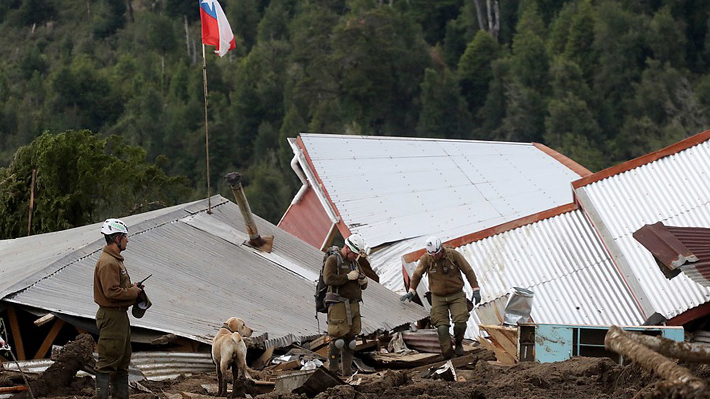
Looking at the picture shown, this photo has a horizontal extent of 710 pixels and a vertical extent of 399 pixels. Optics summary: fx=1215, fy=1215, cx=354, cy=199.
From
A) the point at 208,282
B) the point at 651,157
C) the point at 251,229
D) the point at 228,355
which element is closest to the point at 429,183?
the point at 651,157

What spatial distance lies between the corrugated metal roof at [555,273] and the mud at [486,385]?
18.4ft

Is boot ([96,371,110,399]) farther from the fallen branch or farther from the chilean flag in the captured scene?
the chilean flag

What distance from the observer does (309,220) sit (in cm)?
3066

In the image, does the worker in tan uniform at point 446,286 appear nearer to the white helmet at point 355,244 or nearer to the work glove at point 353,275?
the white helmet at point 355,244

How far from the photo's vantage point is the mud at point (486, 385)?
11.1 m

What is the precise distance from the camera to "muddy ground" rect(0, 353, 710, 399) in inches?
436

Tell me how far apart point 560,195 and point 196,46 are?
237ft

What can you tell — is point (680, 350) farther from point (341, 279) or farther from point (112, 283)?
point (341, 279)

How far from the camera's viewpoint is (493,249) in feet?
67.1

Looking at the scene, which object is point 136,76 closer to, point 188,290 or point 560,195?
point 560,195

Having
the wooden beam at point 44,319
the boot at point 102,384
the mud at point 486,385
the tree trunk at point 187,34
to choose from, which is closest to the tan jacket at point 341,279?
the mud at point 486,385

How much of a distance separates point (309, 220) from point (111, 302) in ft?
65.0

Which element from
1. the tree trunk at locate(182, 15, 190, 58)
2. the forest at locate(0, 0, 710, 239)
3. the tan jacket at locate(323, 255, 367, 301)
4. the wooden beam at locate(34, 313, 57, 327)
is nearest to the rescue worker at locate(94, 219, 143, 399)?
the wooden beam at locate(34, 313, 57, 327)

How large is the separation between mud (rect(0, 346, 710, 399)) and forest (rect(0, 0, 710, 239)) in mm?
54884
